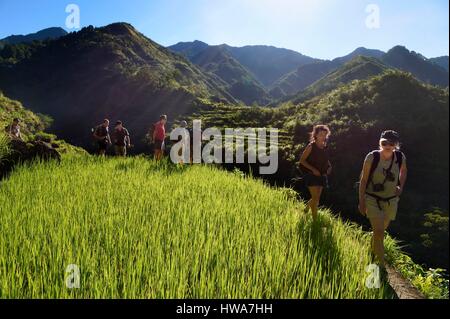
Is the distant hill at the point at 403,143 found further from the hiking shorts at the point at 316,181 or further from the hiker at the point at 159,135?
the hiking shorts at the point at 316,181

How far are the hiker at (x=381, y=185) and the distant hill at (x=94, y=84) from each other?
68151 mm

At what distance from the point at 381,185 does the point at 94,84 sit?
120 m

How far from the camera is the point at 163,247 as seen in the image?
15.6 feet

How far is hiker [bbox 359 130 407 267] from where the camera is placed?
588cm

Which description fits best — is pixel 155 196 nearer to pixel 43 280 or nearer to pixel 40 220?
pixel 40 220

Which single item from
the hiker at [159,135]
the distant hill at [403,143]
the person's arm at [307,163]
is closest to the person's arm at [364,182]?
the person's arm at [307,163]

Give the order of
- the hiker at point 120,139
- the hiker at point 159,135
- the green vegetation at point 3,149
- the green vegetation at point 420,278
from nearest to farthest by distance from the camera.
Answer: the green vegetation at point 420,278
the green vegetation at point 3,149
the hiker at point 159,135
the hiker at point 120,139

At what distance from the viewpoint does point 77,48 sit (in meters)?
140

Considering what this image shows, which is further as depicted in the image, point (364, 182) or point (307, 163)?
point (307, 163)

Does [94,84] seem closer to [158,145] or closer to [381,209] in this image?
A: [158,145]

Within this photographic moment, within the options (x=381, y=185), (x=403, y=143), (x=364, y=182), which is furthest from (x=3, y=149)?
(x=403, y=143)

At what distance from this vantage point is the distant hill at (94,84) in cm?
8862

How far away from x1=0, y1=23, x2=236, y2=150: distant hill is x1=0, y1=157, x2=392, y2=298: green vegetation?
217 ft
